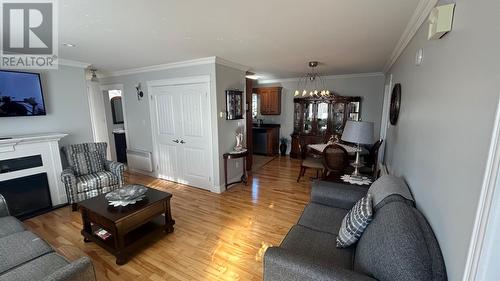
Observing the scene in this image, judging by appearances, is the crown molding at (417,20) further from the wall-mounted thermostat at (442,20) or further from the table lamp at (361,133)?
the table lamp at (361,133)

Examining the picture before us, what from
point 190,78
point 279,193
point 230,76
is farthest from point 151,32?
point 279,193

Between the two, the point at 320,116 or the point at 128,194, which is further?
the point at 320,116

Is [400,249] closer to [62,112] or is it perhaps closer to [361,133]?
[361,133]

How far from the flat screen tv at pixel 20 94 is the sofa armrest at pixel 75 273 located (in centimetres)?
295

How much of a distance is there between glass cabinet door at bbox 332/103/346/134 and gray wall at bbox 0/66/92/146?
547 cm

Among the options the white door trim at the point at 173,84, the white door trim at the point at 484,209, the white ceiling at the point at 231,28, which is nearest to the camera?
the white door trim at the point at 484,209

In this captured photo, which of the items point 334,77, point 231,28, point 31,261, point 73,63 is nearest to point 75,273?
point 31,261

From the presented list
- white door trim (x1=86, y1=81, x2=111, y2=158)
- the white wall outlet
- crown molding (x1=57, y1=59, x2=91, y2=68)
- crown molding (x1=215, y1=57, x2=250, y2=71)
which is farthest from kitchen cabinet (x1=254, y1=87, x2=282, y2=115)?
the white wall outlet

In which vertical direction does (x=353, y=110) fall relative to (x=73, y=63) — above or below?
below

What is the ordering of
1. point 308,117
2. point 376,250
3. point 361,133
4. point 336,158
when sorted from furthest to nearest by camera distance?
point 308,117, point 336,158, point 361,133, point 376,250

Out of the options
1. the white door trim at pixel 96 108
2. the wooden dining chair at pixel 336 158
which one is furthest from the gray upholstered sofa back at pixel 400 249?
the white door trim at pixel 96 108

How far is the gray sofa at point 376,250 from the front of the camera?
98 centimetres

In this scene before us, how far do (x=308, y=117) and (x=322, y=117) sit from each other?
0.39m

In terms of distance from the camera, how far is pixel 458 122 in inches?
37.8
